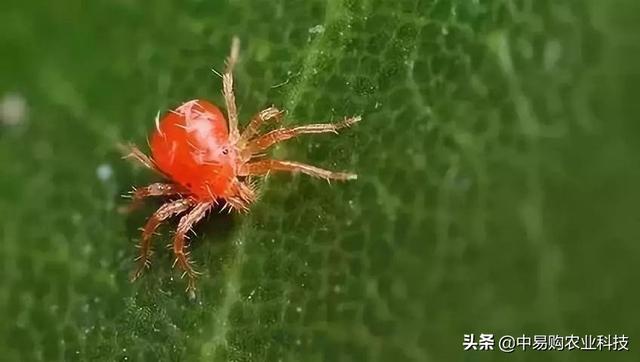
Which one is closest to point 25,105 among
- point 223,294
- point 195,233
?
point 195,233

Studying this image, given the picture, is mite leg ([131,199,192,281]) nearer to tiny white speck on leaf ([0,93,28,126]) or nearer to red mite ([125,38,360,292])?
red mite ([125,38,360,292])

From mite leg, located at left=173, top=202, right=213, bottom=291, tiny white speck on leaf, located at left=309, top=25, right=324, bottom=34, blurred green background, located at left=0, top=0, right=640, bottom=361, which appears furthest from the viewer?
mite leg, located at left=173, top=202, right=213, bottom=291

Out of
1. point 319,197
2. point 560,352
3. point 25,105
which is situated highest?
point 25,105

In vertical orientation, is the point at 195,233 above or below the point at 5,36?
below

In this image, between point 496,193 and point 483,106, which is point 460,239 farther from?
point 483,106

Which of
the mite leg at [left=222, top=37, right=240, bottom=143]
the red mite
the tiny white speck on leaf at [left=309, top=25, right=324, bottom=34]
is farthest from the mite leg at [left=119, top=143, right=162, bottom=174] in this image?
the tiny white speck on leaf at [left=309, top=25, right=324, bottom=34]

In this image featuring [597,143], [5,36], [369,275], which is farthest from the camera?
[5,36]

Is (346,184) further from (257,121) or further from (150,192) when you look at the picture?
(150,192)

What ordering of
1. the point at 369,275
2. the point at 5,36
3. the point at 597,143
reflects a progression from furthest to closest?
the point at 5,36 < the point at 369,275 < the point at 597,143
